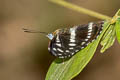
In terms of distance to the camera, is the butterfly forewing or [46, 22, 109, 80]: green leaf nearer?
[46, 22, 109, 80]: green leaf

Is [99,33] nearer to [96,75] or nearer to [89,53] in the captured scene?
[89,53]

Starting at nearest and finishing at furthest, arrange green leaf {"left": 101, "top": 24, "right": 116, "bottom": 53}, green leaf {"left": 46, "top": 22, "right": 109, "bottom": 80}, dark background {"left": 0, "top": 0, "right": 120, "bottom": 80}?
green leaf {"left": 46, "top": 22, "right": 109, "bottom": 80} < green leaf {"left": 101, "top": 24, "right": 116, "bottom": 53} < dark background {"left": 0, "top": 0, "right": 120, "bottom": 80}

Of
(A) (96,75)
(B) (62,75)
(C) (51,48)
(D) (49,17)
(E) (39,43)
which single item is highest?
(C) (51,48)

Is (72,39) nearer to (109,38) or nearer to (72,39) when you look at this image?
(72,39)

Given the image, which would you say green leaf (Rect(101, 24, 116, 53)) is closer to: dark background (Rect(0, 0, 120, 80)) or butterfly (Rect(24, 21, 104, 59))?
butterfly (Rect(24, 21, 104, 59))

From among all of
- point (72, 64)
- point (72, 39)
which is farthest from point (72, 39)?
point (72, 64)

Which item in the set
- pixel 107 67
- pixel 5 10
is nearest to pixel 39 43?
pixel 5 10

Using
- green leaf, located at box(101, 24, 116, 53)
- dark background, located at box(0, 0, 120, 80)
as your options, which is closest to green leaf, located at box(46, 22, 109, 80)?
green leaf, located at box(101, 24, 116, 53)
